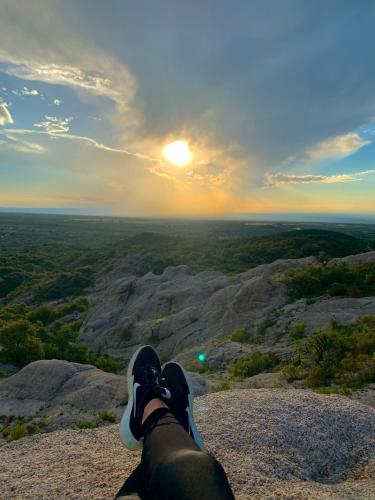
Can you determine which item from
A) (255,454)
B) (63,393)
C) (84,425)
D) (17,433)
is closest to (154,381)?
(255,454)

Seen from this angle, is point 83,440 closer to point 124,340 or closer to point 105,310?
point 124,340

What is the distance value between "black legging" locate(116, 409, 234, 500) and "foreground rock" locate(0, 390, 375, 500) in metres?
1.55

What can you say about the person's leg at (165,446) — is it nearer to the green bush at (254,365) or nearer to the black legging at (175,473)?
the black legging at (175,473)

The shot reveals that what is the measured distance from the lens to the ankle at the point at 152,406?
466 cm

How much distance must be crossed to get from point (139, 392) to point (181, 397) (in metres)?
0.69

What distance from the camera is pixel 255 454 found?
17.5 ft

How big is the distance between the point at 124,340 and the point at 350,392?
21681 millimetres

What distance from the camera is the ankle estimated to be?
4.66 meters

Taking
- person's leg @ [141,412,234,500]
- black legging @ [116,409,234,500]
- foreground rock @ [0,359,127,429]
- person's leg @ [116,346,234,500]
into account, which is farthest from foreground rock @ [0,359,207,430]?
person's leg @ [141,412,234,500]

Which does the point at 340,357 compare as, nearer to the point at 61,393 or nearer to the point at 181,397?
the point at 181,397

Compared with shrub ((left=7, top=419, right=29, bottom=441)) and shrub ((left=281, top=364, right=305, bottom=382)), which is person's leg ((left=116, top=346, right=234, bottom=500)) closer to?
shrub ((left=7, top=419, right=29, bottom=441))

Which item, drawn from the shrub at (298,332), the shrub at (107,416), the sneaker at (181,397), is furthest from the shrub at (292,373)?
the sneaker at (181,397)

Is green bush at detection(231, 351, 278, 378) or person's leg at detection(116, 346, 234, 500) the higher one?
person's leg at detection(116, 346, 234, 500)

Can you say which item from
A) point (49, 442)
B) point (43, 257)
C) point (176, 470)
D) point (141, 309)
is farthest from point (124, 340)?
point (43, 257)
